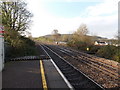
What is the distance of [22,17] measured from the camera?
30.4 metres

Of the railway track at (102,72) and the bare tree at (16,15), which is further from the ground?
the bare tree at (16,15)

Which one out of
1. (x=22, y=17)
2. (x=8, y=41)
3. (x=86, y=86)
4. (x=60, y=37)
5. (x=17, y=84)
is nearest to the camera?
(x=17, y=84)

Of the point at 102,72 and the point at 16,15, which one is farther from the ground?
the point at 16,15

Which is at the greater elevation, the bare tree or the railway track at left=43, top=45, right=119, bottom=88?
the bare tree

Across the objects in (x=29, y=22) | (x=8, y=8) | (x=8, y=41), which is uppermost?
(x=8, y=8)

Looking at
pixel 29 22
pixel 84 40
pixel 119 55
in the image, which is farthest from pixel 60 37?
pixel 119 55

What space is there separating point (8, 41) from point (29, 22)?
602 inches

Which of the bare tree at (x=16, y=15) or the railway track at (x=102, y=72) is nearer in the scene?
the railway track at (x=102, y=72)

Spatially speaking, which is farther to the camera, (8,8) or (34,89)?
(8,8)

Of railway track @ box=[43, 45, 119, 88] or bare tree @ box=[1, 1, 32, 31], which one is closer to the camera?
railway track @ box=[43, 45, 119, 88]

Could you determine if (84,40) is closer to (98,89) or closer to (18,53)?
(18,53)

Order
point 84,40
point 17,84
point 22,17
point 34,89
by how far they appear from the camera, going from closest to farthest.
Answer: point 34,89 < point 17,84 < point 22,17 < point 84,40

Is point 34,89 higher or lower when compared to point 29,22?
lower

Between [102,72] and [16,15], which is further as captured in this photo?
[16,15]
